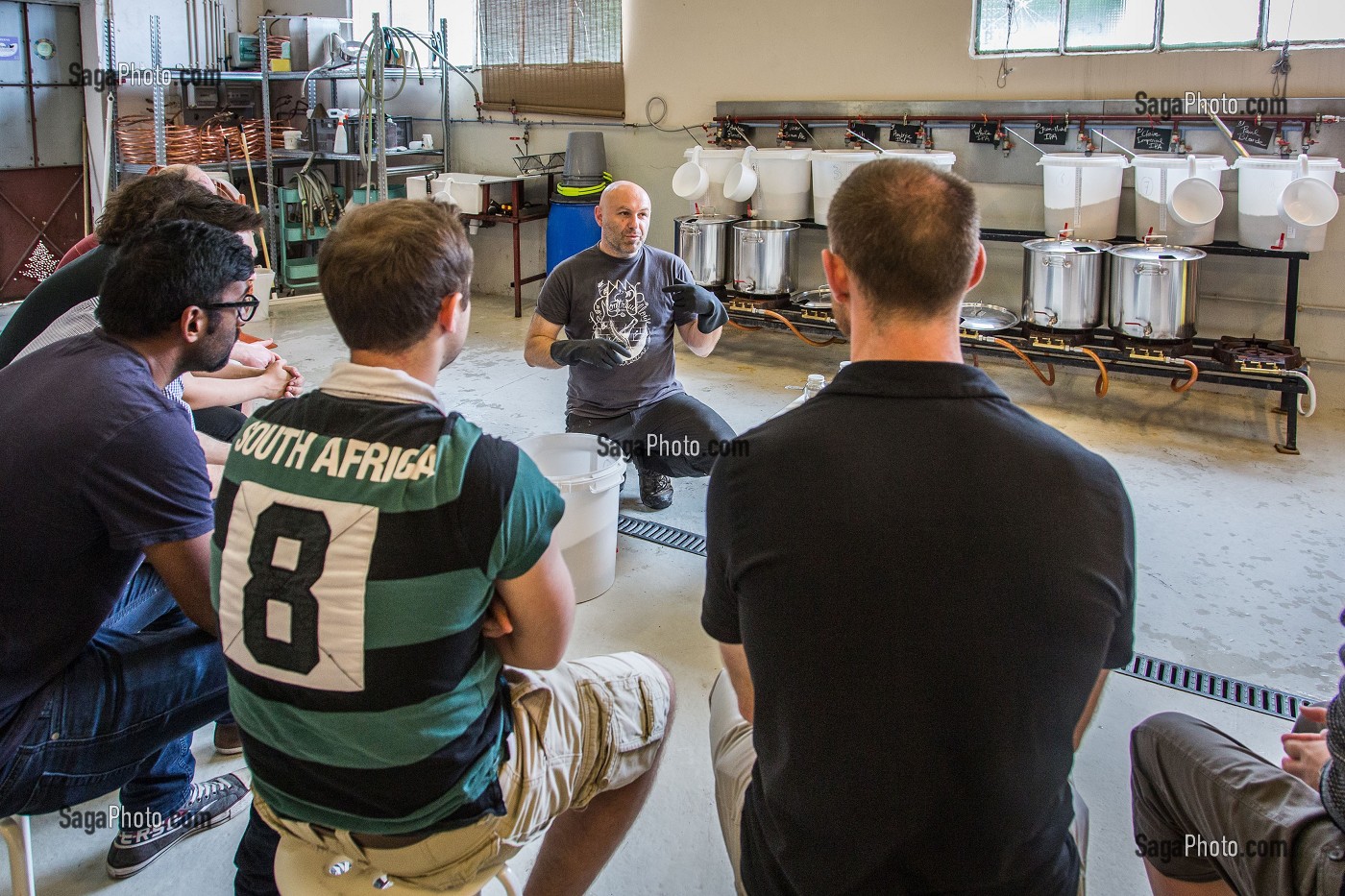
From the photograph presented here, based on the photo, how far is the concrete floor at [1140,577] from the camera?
200cm

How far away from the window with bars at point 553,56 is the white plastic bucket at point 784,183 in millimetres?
1496

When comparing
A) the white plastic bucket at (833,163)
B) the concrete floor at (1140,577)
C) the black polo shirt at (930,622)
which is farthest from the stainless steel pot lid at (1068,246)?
the black polo shirt at (930,622)

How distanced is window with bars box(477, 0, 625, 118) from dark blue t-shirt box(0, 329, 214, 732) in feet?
17.8

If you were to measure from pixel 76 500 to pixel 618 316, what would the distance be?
2.11 m

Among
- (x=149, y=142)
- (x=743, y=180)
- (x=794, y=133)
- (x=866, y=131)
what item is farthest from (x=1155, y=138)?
(x=149, y=142)

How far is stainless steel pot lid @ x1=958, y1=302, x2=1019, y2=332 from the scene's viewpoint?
4875 millimetres

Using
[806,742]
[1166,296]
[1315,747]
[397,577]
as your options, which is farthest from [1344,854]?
[1166,296]

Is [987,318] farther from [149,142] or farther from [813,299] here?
[149,142]

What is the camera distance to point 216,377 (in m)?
2.84

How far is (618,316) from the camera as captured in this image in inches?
136

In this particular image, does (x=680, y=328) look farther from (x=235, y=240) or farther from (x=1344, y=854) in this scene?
(x=1344, y=854)

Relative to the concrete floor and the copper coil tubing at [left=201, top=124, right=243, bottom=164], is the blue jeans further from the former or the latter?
the copper coil tubing at [left=201, top=124, right=243, bottom=164]

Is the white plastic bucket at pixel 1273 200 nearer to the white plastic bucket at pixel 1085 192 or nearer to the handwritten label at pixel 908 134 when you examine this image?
the white plastic bucket at pixel 1085 192

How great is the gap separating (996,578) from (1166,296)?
3.80 meters
